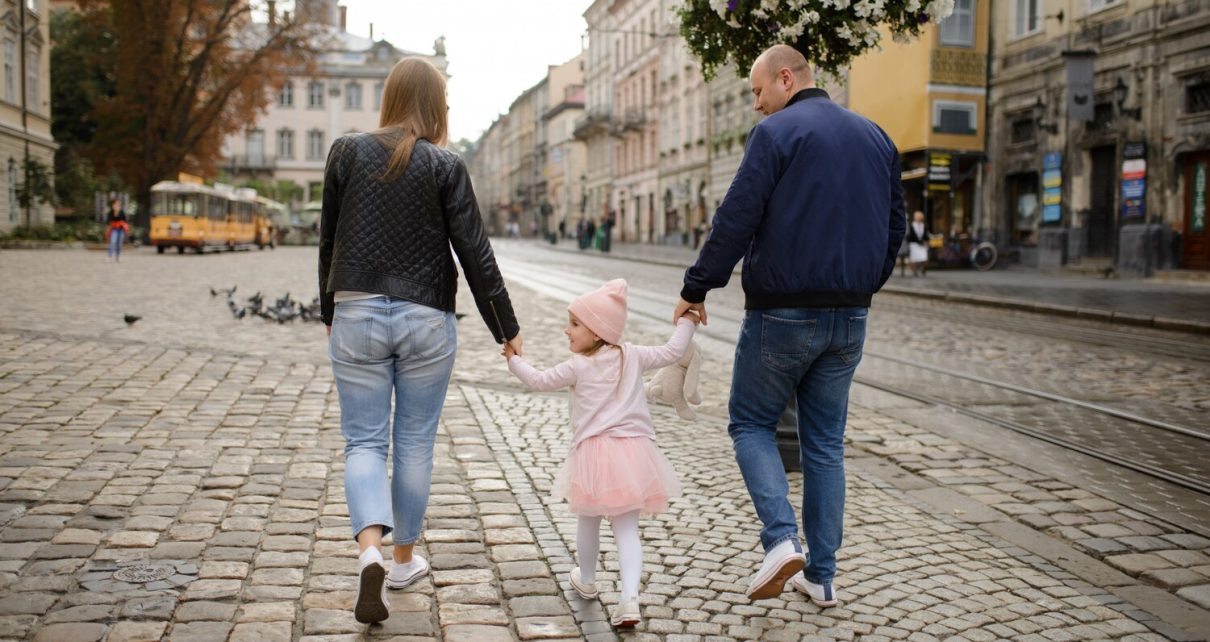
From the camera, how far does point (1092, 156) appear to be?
83.9ft

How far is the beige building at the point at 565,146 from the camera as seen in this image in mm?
86438

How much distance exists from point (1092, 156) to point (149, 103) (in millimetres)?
33329

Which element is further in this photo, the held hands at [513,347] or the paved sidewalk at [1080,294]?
the paved sidewalk at [1080,294]

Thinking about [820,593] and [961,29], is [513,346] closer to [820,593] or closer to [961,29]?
[820,593]

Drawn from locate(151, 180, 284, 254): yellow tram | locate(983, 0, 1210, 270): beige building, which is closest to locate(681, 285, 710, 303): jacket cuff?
locate(983, 0, 1210, 270): beige building

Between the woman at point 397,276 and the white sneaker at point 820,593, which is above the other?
the woman at point 397,276

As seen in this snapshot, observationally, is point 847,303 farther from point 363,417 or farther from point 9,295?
point 9,295

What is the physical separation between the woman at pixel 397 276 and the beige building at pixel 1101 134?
2197 centimetres

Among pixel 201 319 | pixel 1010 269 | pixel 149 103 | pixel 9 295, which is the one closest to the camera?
pixel 201 319

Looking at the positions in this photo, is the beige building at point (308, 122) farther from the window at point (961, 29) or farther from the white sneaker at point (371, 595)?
the white sneaker at point (371, 595)

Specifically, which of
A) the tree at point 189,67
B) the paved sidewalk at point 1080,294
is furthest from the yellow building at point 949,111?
the tree at point 189,67

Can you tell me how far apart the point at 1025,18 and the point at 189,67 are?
98.5ft

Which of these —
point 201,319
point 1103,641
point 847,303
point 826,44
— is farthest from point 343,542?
point 201,319

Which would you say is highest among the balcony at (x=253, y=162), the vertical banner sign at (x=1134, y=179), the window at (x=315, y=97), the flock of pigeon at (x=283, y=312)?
the window at (x=315, y=97)
